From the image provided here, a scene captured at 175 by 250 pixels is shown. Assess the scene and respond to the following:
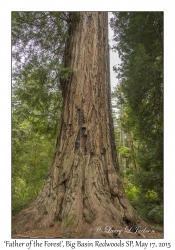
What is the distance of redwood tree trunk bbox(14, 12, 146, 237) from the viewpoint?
342 centimetres

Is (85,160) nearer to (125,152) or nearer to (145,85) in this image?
(145,85)

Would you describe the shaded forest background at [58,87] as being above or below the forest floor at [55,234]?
above

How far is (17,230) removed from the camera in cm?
334

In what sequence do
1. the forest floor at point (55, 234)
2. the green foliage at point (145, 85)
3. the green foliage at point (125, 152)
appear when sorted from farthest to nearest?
the green foliage at point (125, 152)
the green foliage at point (145, 85)
the forest floor at point (55, 234)

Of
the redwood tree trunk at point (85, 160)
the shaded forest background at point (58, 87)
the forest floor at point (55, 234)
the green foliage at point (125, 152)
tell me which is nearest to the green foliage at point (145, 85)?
the shaded forest background at point (58, 87)

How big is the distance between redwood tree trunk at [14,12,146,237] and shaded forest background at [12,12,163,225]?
19.6 inches

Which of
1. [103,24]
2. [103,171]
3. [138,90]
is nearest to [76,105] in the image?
[103,171]

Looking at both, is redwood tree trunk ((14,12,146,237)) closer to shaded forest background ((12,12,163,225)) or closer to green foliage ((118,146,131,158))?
shaded forest background ((12,12,163,225))

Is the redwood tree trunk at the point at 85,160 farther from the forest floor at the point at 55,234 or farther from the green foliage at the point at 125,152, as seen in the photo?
the green foliage at the point at 125,152

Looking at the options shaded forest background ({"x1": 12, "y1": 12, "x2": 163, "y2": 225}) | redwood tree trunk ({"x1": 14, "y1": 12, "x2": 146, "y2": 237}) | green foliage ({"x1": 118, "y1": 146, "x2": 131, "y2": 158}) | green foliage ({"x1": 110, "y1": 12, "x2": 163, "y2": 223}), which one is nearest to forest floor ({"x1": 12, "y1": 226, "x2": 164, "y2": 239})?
redwood tree trunk ({"x1": 14, "y1": 12, "x2": 146, "y2": 237})

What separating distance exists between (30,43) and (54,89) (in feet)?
4.90

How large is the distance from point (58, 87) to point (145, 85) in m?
2.76

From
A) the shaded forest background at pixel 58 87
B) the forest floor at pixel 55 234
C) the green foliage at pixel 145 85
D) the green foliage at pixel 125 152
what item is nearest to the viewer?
the forest floor at pixel 55 234

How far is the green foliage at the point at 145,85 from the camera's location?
631 cm
